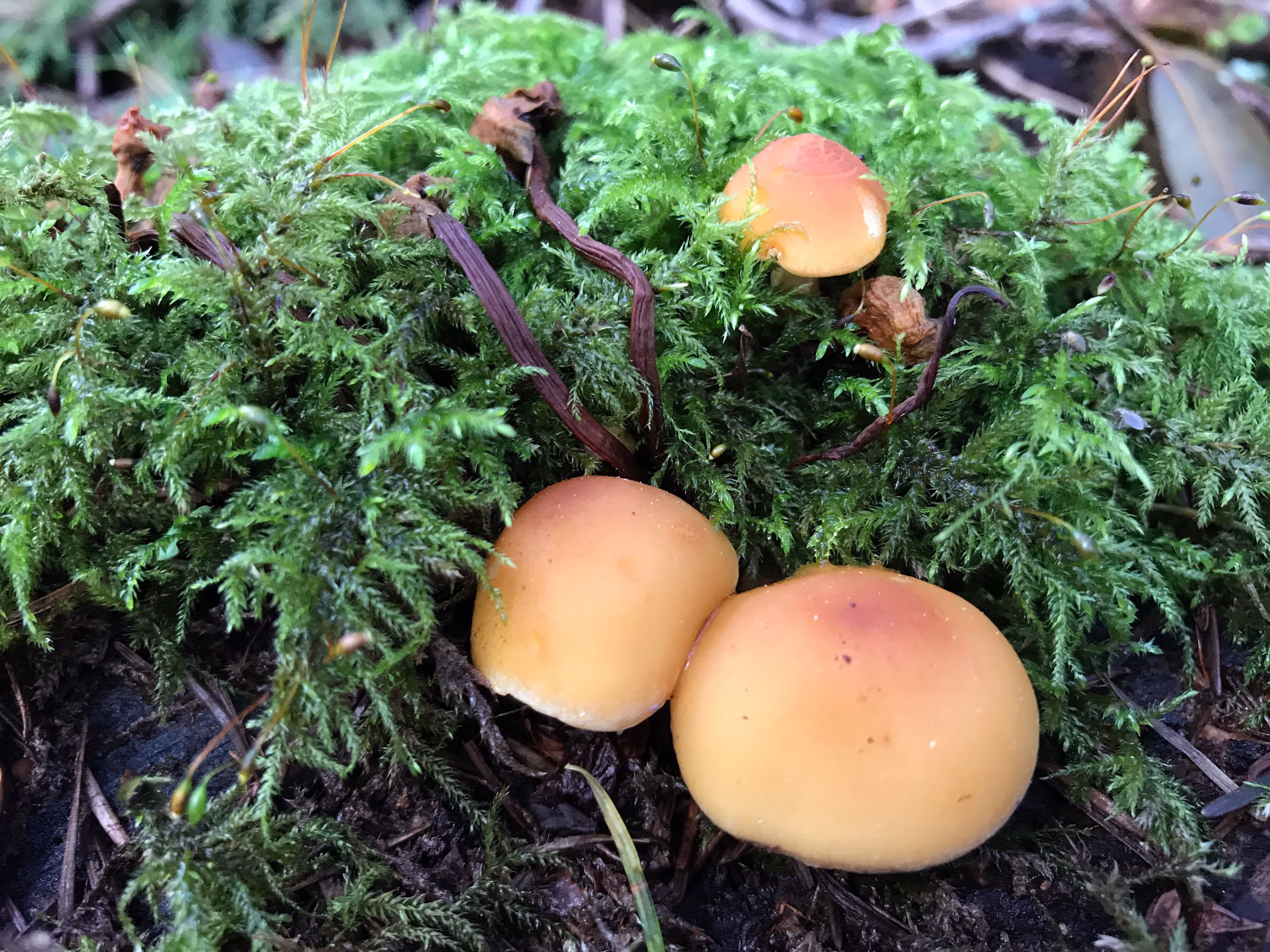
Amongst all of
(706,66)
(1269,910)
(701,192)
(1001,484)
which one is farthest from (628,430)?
(1269,910)

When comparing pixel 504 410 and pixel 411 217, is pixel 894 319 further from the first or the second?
pixel 411 217

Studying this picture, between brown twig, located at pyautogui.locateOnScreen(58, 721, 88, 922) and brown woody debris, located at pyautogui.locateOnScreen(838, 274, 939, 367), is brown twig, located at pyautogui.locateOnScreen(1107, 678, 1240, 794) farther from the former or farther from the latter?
brown twig, located at pyautogui.locateOnScreen(58, 721, 88, 922)

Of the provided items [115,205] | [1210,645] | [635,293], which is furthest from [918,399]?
[115,205]

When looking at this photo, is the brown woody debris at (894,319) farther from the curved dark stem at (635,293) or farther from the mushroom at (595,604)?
the mushroom at (595,604)

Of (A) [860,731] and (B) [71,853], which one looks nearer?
(A) [860,731]

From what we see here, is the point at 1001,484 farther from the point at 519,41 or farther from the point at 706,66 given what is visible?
the point at 519,41

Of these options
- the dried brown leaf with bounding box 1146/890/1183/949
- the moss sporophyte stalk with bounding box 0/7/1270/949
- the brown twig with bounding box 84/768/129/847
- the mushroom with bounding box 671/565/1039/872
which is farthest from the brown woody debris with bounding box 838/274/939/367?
the brown twig with bounding box 84/768/129/847

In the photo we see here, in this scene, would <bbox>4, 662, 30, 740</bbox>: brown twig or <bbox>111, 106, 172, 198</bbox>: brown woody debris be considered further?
<bbox>111, 106, 172, 198</bbox>: brown woody debris
